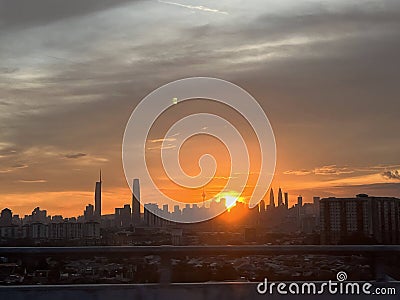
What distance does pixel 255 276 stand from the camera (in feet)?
24.6

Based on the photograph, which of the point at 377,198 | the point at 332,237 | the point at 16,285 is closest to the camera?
the point at 16,285

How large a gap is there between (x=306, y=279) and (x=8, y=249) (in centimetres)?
361

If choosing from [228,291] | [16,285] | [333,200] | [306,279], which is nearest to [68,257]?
[16,285]

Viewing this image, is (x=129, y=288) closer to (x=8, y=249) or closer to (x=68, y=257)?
(x=68, y=257)

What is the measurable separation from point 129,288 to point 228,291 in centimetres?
118

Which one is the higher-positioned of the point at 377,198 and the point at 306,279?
the point at 377,198

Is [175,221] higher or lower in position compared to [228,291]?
higher

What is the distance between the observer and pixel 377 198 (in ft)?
47.9

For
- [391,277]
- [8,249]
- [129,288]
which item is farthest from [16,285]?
[391,277]

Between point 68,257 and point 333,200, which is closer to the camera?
point 68,257

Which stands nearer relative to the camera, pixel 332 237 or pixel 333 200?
pixel 332 237

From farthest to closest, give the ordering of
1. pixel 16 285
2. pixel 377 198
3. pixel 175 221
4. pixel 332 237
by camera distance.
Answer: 1. pixel 377 198
2. pixel 175 221
3. pixel 332 237
4. pixel 16 285

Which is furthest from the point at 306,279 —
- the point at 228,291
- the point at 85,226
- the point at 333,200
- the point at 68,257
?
the point at 333,200

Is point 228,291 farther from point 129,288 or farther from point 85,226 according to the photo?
point 85,226
